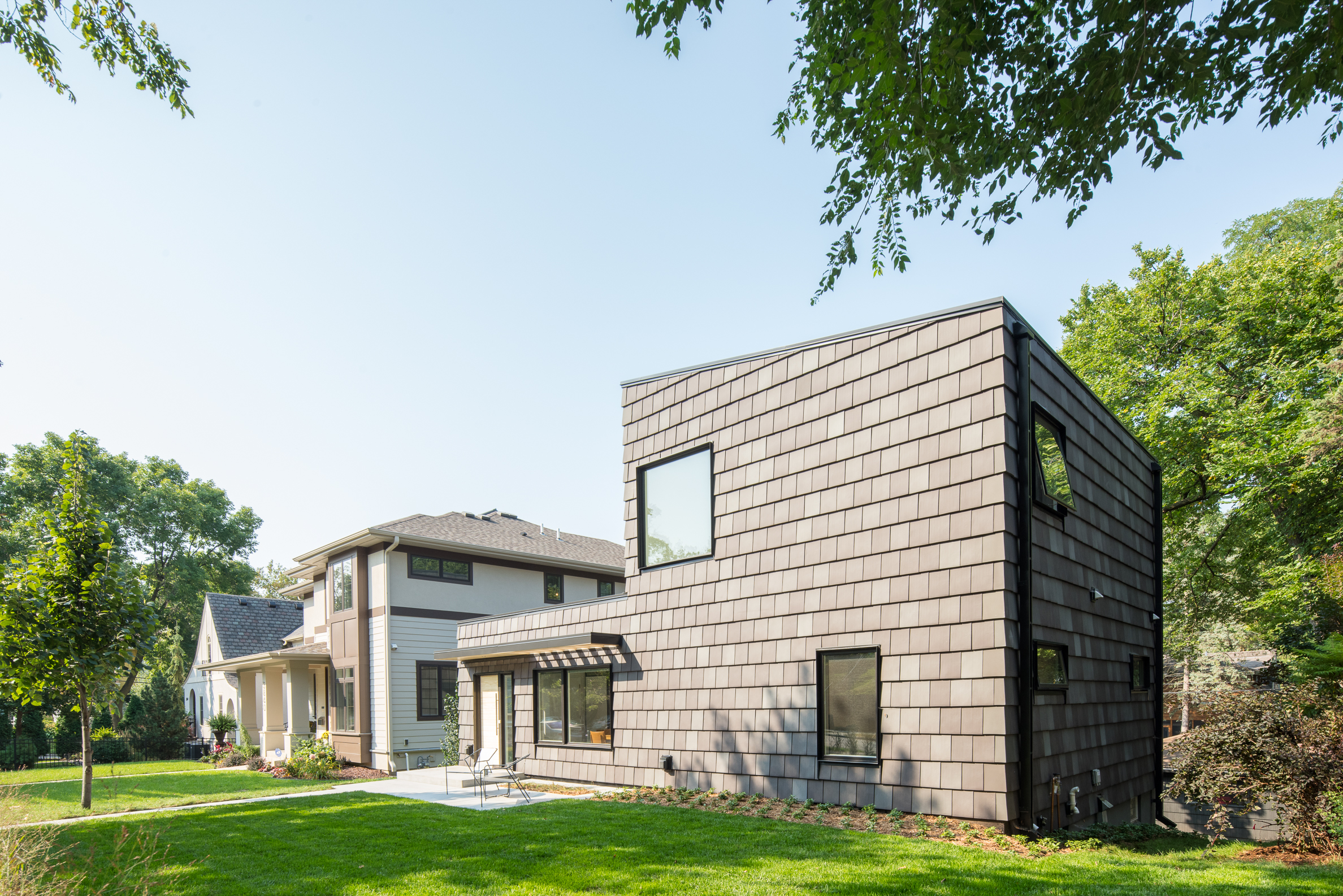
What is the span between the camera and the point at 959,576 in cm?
755

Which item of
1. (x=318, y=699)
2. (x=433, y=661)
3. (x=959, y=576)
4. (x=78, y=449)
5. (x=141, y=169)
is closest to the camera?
(x=959, y=576)

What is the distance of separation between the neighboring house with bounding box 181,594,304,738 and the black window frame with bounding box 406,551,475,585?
1171 centimetres

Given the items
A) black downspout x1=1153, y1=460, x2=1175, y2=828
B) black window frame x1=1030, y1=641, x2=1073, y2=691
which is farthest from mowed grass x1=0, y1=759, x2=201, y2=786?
black downspout x1=1153, y1=460, x2=1175, y2=828

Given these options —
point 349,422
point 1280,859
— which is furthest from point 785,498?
point 349,422

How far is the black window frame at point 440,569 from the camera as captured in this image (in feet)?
60.2

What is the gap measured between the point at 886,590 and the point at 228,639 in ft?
92.5

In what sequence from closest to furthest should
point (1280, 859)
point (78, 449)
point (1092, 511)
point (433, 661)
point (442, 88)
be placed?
point (1280, 859) < point (442, 88) < point (1092, 511) < point (78, 449) < point (433, 661)

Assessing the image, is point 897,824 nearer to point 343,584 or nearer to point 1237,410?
point 1237,410

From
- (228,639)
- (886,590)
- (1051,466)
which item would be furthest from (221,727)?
(1051,466)

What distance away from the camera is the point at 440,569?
62.1 feet

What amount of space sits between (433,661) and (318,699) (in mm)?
5809

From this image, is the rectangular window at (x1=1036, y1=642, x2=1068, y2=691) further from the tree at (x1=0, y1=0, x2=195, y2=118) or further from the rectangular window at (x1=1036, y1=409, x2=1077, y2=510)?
the tree at (x1=0, y1=0, x2=195, y2=118)

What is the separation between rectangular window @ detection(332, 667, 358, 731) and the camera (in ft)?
61.8

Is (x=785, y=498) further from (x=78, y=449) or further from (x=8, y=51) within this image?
(x=78, y=449)
